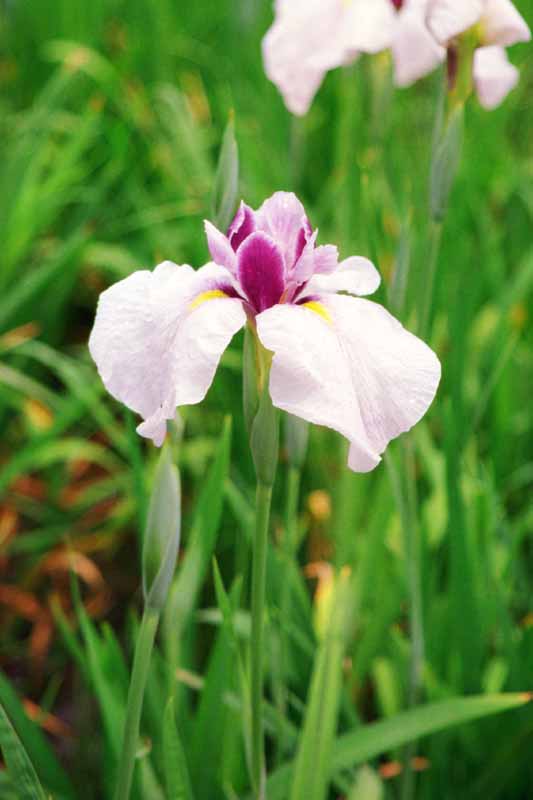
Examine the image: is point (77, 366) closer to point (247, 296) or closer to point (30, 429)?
point (30, 429)

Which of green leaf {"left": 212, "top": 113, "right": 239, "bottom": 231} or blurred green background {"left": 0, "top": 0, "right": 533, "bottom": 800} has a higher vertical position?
green leaf {"left": 212, "top": 113, "right": 239, "bottom": 231}

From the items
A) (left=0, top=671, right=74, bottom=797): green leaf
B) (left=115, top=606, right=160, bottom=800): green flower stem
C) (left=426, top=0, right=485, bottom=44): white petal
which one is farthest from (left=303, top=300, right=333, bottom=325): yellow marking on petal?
(left=0, top=671, right=74, bottom=797): green leaf

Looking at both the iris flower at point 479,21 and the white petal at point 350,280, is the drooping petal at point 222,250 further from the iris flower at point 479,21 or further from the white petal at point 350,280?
the iris flower at point 479,21

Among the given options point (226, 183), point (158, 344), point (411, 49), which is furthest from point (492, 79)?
point (158, 344)

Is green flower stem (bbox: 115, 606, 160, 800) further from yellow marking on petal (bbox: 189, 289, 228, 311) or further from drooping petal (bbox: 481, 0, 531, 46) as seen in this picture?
drooping petal (bbox: 481, 0, 531, 46)

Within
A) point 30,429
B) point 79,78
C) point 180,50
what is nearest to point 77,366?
point 30,429
